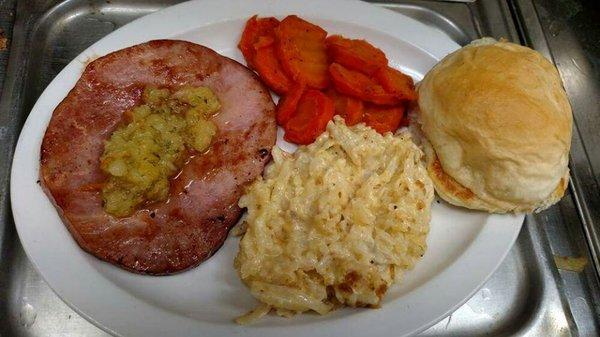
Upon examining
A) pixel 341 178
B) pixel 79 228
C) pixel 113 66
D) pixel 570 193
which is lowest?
pixel 570 193

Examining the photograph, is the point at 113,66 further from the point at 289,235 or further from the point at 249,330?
the point at 249,330

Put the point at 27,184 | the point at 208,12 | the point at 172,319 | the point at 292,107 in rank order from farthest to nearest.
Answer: the point at 208,12 < the point at 292,107 < the point at 27,184 < the point at 172,319

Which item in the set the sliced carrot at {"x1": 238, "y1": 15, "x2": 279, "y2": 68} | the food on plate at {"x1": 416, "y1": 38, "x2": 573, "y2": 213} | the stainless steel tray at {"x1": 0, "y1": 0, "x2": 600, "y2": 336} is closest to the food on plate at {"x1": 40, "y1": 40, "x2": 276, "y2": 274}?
the sliced carrot at {"x1": 238, "y1": 15, "x2": 279, "y2": 68}

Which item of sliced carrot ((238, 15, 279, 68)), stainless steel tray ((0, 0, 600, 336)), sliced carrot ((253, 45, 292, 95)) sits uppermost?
sliced carrot ((238, 15, 279, 68))

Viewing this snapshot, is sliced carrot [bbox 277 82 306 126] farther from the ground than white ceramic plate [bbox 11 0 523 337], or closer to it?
farther from the ground

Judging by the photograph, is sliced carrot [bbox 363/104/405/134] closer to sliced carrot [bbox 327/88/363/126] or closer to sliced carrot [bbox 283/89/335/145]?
sliced carrot [bbox 327/88/363/126]

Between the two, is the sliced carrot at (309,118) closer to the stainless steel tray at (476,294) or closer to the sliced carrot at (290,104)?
the sliced carrot at (290,104)

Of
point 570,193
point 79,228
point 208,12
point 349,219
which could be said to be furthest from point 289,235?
point 570,193
